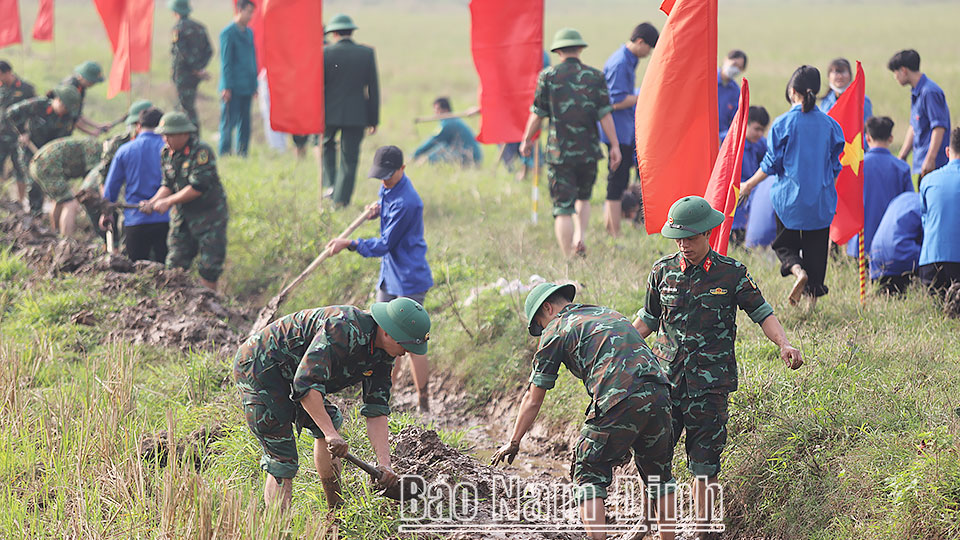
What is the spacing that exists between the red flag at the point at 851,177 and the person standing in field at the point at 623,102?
8.35 feet

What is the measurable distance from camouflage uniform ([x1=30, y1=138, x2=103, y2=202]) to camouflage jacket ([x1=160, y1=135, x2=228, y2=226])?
7.77 ft

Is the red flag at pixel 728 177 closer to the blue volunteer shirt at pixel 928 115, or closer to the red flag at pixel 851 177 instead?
the red flag at pixel 851 177

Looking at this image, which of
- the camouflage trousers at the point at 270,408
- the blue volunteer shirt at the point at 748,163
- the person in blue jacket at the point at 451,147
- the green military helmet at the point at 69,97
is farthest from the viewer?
the person in blue jacket at the point at 451,147

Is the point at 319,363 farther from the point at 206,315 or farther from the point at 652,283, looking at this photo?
the point at 206,315

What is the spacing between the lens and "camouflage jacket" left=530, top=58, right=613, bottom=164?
9.32 m

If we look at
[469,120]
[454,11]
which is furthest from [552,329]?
[454,11]

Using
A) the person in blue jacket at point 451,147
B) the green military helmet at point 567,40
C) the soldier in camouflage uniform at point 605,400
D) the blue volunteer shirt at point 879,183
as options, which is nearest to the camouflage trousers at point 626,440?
the soldier in camouflage uniform at point 605,400

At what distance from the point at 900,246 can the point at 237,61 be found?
956 cm

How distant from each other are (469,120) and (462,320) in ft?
45.8

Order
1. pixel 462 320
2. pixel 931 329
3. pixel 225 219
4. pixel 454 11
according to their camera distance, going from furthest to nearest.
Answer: pixel 454 11, pixel 225 219, pixel 462 320, pixel 931 329

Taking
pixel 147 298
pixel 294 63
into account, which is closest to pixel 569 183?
pixel 294 63

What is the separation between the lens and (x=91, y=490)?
5.76 meters

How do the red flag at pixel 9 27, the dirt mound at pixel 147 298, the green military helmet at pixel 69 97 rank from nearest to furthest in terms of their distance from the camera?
1. the dirt mound at pixel 147 298
2. the green military helmet at pixel 69 97
3. the red flag at pixel 9 27

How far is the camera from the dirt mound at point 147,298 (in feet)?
28.1
